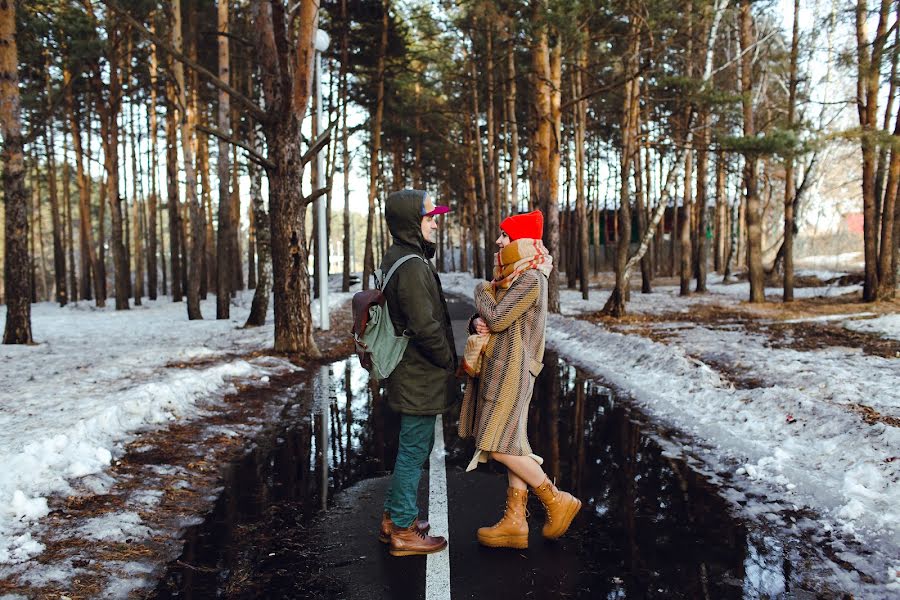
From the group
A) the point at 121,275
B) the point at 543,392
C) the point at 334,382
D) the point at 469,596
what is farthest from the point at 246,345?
the point at 121,275

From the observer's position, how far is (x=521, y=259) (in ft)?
12.3

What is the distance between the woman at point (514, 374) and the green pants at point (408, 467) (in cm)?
33

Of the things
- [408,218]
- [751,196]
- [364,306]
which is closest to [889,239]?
[751,196]

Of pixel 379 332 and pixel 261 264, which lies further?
pixel 261 264

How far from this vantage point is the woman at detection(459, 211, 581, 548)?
3.75m

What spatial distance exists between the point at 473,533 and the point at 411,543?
51cm

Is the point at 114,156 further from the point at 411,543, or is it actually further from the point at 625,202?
the point at 411,543

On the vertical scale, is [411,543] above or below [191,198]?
below

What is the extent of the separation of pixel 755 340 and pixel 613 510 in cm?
851

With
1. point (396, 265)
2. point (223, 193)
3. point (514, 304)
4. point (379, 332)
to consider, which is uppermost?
point (223, 193)

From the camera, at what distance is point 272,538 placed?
13.0ft

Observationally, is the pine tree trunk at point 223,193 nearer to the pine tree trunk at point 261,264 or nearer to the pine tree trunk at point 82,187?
the pine tree trunk at point 261,264

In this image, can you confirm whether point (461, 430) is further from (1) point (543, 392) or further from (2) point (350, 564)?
(1) point (543, 392)

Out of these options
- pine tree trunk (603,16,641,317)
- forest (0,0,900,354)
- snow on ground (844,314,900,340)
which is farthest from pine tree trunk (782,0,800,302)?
snow on ground (844,314,900,340)
